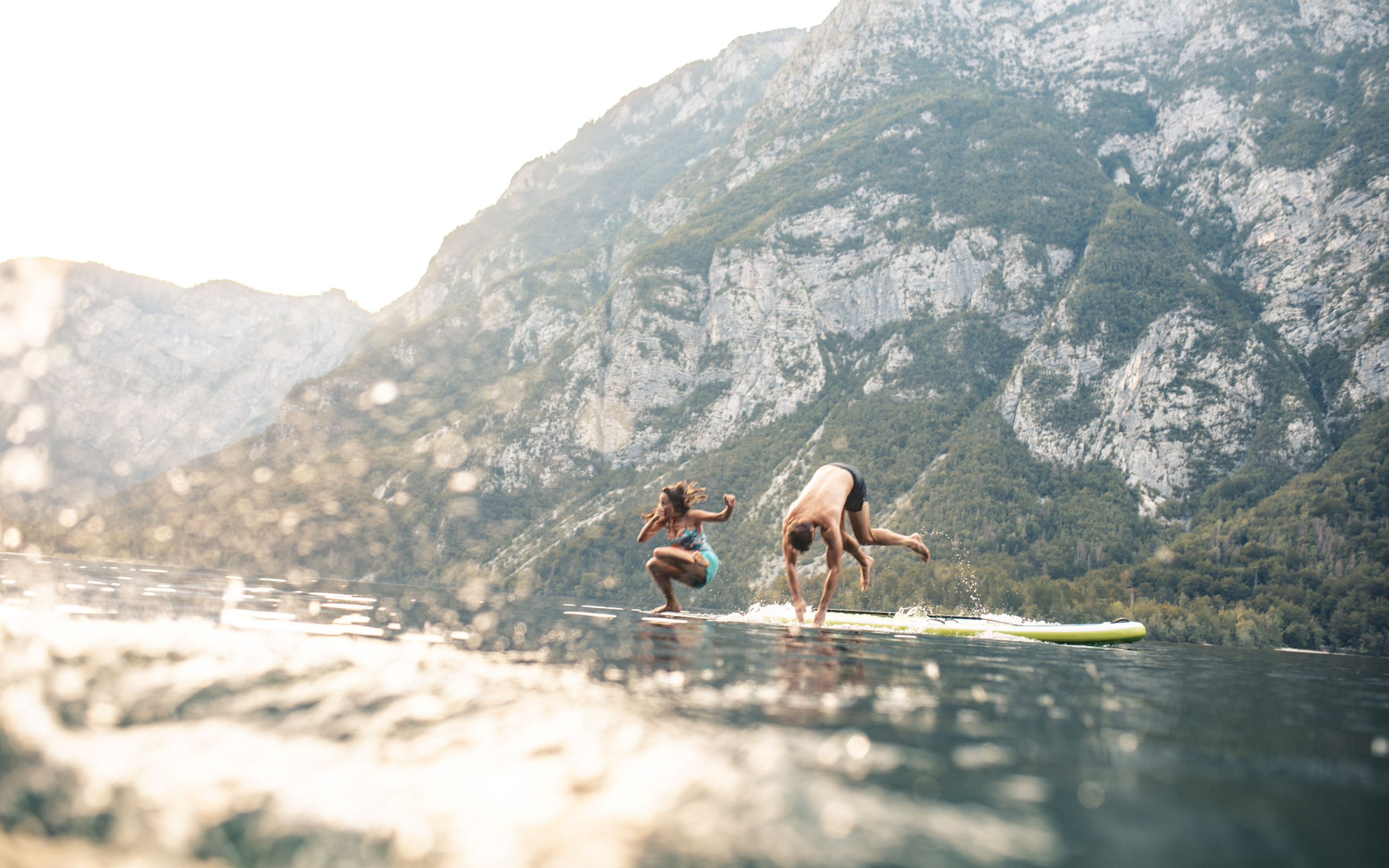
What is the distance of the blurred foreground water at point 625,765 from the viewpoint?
2.64 metres

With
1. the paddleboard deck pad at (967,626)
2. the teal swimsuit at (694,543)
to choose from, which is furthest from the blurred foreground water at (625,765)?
the paddleboard deck pad at (967,626)

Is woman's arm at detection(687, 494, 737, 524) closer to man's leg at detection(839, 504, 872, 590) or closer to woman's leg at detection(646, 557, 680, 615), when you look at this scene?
woman's leg at detection(646, 557, 680, 615)

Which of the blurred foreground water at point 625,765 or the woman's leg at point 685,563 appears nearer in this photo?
the blurred foreground water at point 625,765

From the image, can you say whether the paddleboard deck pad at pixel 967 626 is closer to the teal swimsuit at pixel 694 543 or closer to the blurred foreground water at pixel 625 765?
the teal swimsuit at pixel 694 543

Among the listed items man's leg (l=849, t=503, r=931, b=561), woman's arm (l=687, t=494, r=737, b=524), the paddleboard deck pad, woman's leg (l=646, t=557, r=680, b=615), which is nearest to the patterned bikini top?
woman's arm (l=687, t=494, r=737, b=524)

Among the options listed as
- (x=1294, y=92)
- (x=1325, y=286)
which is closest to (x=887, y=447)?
(x=1325, y=286)

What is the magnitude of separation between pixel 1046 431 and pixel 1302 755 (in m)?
174

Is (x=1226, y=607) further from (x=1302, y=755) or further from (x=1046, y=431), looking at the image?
(x=1302, y=755)

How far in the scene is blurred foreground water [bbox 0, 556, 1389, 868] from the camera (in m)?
2.64

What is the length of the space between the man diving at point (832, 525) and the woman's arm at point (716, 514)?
133cm

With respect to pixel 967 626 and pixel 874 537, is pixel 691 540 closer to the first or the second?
pixel 874 537

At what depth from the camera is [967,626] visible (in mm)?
23656

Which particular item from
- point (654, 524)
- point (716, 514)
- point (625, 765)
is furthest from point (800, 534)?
point (625, 765)

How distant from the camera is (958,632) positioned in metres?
23.2
